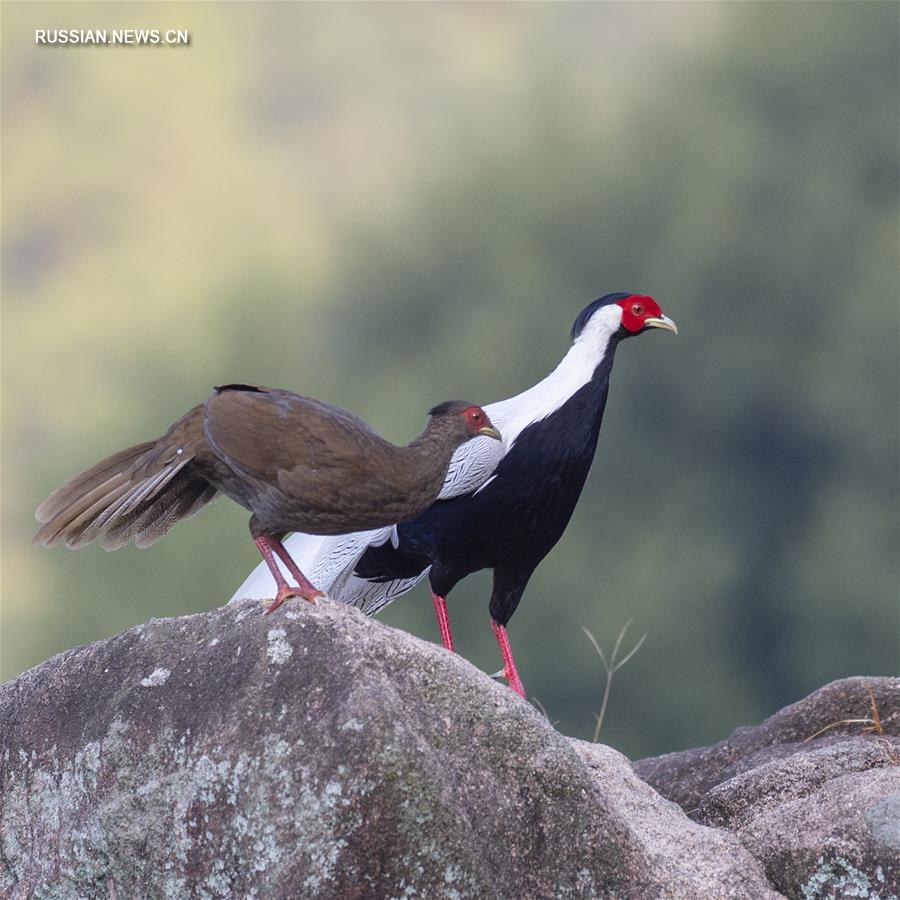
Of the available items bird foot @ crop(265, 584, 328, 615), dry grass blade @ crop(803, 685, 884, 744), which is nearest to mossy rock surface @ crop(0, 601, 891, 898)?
bird foot @ crop(265, 584, 328, 615)

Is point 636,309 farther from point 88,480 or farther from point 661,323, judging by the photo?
point 88,480

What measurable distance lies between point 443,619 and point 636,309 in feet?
3.74

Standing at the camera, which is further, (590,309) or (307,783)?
(590,309)

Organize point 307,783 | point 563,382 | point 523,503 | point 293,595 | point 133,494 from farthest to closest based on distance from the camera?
point 563,382 → point 523,503 → point 133,494 → point 293,595 → point 307,783

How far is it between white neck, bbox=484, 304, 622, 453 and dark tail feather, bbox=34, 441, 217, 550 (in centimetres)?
124

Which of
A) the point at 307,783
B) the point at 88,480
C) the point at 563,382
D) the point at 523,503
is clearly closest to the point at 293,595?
the point at 307,783

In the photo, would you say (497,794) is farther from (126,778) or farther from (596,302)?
(596,302)

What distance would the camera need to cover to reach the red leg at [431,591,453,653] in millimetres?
4113

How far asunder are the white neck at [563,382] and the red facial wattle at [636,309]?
0.07 ft

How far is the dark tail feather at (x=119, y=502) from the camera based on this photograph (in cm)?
305

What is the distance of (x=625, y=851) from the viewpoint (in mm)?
2742

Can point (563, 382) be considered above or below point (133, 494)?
below

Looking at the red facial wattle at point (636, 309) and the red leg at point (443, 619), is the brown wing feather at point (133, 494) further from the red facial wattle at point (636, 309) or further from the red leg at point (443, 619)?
the red facial wattle at point (636, 309)

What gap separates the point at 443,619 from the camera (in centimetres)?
412
